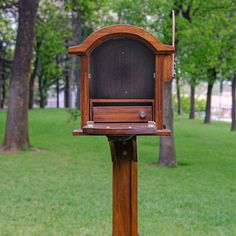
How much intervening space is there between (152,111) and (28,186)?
15.0 ft

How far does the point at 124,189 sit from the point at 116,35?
1.16m

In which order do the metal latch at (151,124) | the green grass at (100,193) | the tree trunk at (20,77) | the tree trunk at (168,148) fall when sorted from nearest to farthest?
the metal latch at (151,124)
the green grass at (100,193)
the tree trunk at (168,148)
the tree trunk at (20,77)

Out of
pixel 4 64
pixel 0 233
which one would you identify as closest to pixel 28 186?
pixel 0 233

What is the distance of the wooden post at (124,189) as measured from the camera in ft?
11.1

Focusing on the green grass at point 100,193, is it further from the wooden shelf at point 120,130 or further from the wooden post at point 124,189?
the wooden shelf at point 120,130

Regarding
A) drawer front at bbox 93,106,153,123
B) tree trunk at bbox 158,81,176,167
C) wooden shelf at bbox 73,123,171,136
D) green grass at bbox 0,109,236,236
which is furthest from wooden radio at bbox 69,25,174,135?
tree trunk at bbox 158,81,176,167

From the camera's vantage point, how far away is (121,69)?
323cm

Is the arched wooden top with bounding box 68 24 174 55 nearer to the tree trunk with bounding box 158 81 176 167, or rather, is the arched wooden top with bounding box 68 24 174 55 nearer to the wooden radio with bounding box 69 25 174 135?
the wooden radio with bounding box 69 25 174 135

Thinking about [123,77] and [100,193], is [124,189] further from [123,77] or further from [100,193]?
[100,193]

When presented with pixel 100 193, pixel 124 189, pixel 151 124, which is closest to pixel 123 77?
pixel 151 124

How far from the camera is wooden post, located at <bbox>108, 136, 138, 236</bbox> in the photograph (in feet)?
11.1

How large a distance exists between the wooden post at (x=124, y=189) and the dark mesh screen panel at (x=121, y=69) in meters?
0.40

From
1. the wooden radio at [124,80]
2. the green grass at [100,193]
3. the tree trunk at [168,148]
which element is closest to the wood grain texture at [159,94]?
the wooden radio at [124,80]

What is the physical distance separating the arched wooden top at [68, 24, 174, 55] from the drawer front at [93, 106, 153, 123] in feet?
1.39
